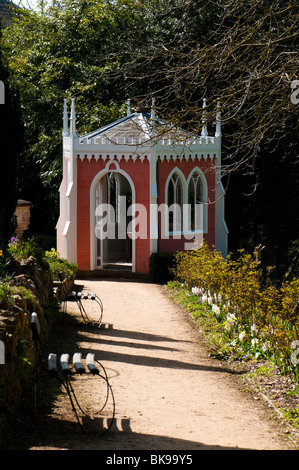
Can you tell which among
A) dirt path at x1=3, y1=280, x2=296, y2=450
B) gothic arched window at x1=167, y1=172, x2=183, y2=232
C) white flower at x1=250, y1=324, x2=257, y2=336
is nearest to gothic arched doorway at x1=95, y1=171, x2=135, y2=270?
gothic arched window at x1=167, y1=172, x2=183, y2=232

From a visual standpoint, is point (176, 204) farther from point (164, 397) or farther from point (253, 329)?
point (164, 397)

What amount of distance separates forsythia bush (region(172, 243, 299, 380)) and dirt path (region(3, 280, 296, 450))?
536 millimetres

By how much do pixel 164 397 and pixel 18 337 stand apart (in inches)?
72.0

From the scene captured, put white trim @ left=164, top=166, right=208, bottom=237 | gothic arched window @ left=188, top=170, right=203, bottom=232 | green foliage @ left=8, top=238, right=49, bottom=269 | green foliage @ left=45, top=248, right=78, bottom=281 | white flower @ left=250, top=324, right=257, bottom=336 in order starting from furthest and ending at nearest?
gothic arched window @ left=188, top=170, right=203, bottom=232 < white trim @ left=164, top=166, right=208, bottom=237 < green foliage @ left=45, top=248, right=78, bottom=281 < green foliage @ left=8, top=238, right=49, bottom=269 < white flower @ left=250, top=324, right=257, bottom=336

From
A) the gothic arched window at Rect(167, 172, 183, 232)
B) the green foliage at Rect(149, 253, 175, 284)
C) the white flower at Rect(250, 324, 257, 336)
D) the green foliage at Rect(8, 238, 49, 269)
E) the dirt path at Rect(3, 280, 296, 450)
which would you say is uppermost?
the gothic arched window at Rect(167, 172, 183, 232)

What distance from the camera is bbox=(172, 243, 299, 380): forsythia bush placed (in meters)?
8.06

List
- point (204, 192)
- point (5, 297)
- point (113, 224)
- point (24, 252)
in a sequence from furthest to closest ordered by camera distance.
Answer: point (113, 224) < point (204, 192) < point (24, 252) < point (5, 297)

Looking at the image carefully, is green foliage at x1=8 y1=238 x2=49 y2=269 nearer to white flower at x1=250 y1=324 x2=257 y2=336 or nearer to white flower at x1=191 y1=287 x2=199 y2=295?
white flower at x1=191 y1=287 x2=199 y2=295

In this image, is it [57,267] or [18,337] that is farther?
[57,267]

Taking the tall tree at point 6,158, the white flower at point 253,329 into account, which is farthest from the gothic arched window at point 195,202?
the white flower at point 253,329

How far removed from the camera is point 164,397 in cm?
737

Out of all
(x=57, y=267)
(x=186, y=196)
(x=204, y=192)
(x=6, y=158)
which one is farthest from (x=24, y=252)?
(x=204, y=192)
